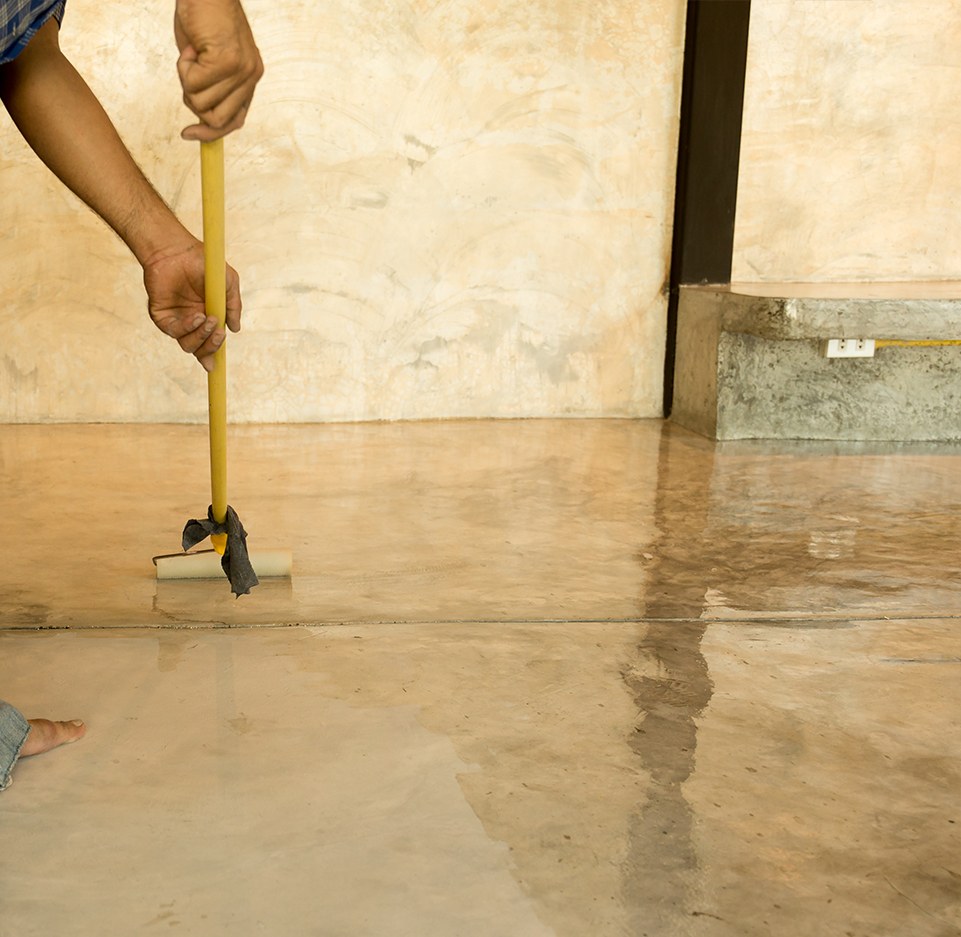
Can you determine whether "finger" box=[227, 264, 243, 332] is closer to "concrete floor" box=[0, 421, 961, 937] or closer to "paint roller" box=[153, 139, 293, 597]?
"paint roller" box=[153, 139, 293, 597]

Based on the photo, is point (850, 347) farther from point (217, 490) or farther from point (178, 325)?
point (178, 325)

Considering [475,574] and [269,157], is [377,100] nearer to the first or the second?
[269,157]

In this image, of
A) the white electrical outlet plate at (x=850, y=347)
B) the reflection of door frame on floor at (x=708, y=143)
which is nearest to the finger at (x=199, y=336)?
the white electrical outlet plate at (x=850, y=347)

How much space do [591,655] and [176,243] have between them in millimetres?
862

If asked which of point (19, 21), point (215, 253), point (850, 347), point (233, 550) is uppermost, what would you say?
point (19, 21)

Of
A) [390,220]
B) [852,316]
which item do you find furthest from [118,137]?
[852,316]

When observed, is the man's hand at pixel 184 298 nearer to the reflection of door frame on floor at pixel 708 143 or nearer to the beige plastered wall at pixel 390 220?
the beige plastered wall at pixel 390 220

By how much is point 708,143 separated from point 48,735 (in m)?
3.00

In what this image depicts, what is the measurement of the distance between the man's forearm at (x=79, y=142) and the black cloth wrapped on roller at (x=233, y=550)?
460mm

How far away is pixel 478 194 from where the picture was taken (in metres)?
3.79

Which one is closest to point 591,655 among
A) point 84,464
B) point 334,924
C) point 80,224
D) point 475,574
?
point 475,574

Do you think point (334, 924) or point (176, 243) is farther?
point (176, 243)

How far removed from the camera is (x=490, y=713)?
1.60m

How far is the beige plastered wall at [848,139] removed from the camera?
3.93 meters
